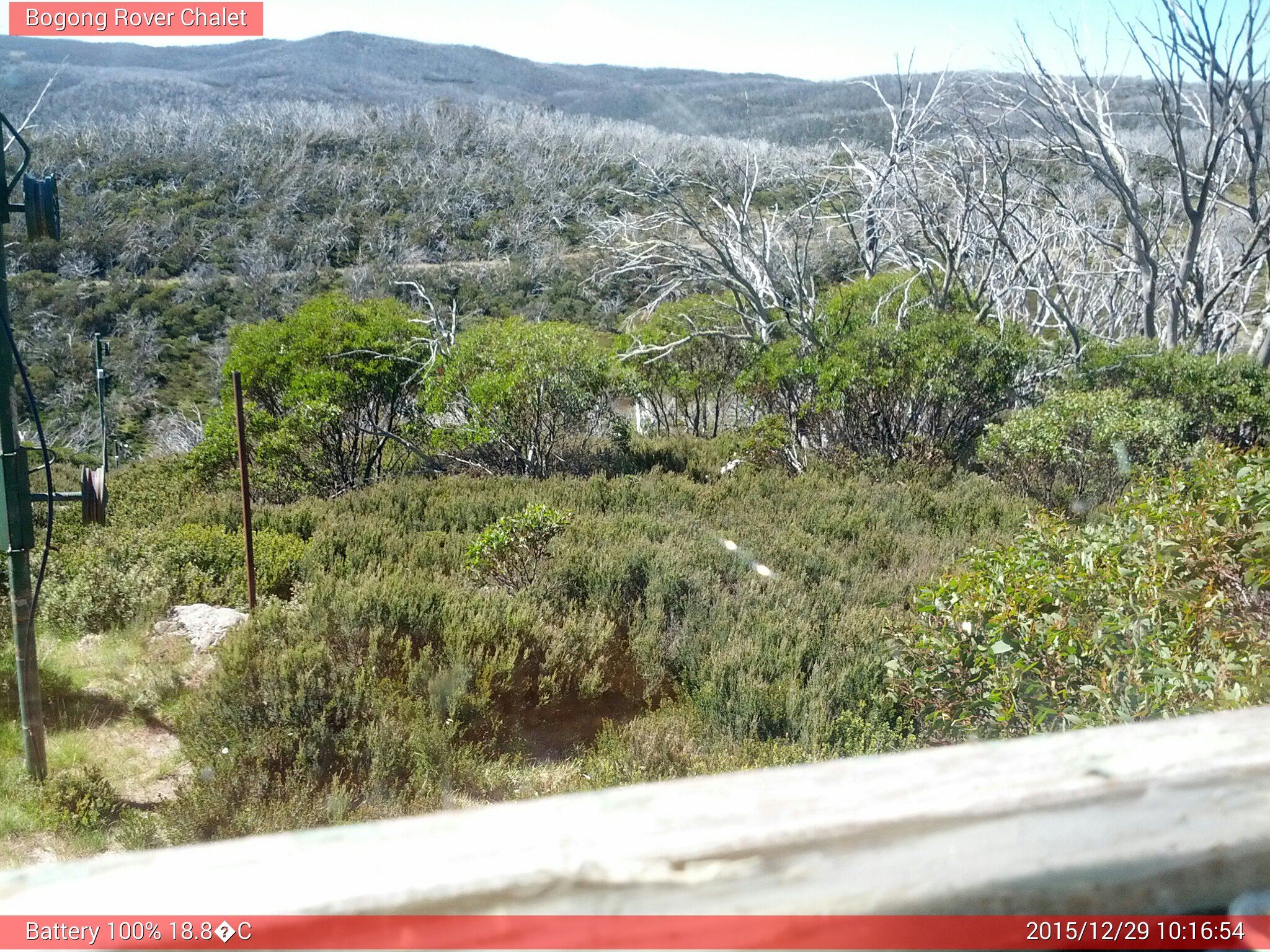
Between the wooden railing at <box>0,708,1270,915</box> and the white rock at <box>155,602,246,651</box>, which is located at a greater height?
the wooden railing at <box>0,708,1270,915</box>

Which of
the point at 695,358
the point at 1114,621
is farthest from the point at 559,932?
the point at 695,358

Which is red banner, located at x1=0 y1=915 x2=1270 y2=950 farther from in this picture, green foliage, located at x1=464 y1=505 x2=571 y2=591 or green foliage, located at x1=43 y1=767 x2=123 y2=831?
green foliage, located at x1=464 y1=505 x2=571 y2=591

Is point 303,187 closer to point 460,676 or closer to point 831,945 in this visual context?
point 460,676

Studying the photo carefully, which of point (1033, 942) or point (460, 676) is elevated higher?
point (1033, 942)

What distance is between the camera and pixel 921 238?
1645 cm

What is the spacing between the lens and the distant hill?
119ft

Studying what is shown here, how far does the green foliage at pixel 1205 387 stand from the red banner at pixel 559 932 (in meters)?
Result: 9.38

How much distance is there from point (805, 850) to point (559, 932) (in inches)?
7.7

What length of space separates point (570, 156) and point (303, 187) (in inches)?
420

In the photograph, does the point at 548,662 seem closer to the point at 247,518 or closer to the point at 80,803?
the point at 247,518

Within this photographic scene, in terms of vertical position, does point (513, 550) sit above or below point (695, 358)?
below

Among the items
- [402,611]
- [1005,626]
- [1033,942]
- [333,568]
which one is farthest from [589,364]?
[1033,942]

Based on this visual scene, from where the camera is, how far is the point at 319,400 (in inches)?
423

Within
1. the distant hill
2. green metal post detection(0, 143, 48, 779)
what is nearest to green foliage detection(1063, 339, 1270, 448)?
green metal post detection(0, 143, 48, 779)
